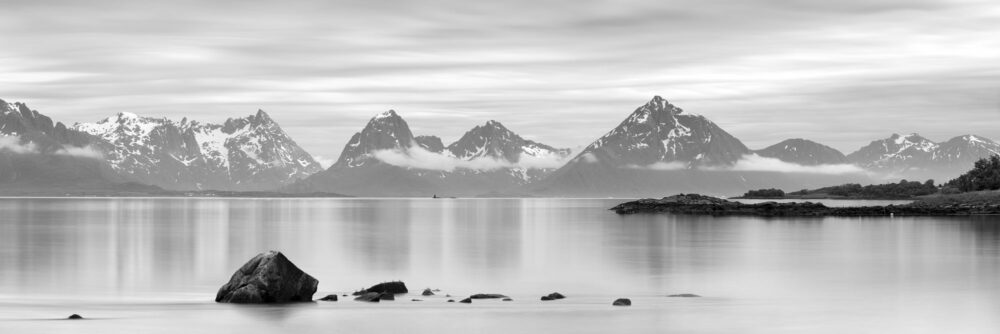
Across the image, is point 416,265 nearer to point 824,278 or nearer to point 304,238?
point 824,278

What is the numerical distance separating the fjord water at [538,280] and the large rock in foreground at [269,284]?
72cm

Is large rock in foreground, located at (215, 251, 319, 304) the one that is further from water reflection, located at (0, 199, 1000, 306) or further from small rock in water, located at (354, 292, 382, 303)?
water reflection, located at (0, 199, 1000, 306)

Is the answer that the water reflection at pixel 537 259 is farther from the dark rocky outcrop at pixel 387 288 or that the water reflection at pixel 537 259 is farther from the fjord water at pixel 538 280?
the dark rocky outcrop at pixel 387 288

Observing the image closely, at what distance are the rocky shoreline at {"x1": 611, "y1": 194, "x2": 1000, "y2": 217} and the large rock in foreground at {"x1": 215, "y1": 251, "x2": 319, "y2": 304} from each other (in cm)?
12270

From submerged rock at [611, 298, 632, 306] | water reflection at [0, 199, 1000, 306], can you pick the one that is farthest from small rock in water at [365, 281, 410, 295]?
submerged rock at [611, 298, 632, 306]

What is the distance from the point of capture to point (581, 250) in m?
75.6

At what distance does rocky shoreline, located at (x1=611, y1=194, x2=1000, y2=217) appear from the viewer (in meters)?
151

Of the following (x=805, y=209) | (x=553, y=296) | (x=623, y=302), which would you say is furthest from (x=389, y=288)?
(x=805, y=209)

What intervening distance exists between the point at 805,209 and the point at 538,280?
115m

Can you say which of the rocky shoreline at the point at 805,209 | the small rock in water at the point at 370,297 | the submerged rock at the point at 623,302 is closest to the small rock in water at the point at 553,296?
the submerged rock at the point at 623,302

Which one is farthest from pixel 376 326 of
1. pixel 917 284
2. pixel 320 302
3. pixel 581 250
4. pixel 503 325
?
pixel 581 250

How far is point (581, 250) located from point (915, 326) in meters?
43.0

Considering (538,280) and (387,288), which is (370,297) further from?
(538,280)

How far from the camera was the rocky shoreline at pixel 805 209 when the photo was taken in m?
151
